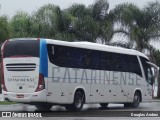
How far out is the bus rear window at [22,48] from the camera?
19.6 meters

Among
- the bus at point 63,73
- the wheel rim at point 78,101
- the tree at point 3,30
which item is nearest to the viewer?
the bus at point 63,73

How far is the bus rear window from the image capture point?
64.3 feet

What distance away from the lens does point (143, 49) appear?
38.1 meters

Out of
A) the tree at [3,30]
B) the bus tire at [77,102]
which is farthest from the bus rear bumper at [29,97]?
the tree at [3,30]

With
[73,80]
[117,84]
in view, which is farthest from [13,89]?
[117,84]

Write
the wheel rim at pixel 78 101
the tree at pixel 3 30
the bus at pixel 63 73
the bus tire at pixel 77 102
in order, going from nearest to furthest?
the bus at pixel 63 73 → the bus tire at pixel 77 102 → the wheel rim at pixel 78 101 → the tree at pixel 3 30

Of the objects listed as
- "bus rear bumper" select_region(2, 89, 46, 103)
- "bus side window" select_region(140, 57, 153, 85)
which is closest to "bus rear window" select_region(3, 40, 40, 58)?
"bus rear bumper" select_region(2, 89, 46, 103)

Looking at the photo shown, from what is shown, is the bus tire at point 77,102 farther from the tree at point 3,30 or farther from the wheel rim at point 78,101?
the tree at point 3,30

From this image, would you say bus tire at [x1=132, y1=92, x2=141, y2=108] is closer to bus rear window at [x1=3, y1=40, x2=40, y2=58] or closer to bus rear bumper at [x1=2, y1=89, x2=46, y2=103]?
bus rear bumper at [x1=2, y1=89, x2=46, y2=103]

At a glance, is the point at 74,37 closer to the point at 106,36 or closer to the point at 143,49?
the point at 106,36

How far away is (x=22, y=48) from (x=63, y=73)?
2.11 m

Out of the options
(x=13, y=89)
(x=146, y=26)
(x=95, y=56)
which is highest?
(x=146, y=26)

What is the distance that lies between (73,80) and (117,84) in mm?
4097

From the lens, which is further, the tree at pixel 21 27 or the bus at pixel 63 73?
the tree at pixel 21 27
